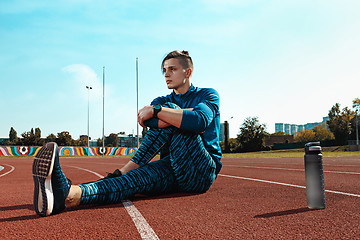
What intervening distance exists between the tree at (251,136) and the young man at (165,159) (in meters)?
68.8

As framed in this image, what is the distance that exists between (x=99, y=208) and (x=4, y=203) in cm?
136

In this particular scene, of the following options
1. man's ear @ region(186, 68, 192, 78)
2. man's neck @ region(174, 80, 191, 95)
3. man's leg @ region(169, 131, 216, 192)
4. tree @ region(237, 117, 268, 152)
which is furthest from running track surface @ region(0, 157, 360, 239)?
tree @ region(237, 117, 268, 152)

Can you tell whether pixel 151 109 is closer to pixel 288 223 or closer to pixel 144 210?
pixel 144 210

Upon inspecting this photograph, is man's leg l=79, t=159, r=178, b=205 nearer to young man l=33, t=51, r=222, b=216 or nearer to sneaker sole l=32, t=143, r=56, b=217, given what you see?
young man l=33, t=51, r=222, b=216

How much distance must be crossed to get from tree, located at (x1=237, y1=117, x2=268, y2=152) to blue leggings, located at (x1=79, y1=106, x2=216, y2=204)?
69.0m

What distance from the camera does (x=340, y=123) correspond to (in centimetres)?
7188

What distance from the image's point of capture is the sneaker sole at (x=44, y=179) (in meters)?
2.31

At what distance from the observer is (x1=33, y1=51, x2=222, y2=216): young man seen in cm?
240

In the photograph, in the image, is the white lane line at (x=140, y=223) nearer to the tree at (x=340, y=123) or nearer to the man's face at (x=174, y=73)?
the man's face at (x=174, y=73)

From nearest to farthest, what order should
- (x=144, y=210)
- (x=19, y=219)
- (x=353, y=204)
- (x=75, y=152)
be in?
(x=19, y=219), (x=144, y=210), (x=353, y=204), (x=75, y=152)

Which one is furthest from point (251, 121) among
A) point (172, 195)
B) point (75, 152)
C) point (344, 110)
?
point (172, 195)

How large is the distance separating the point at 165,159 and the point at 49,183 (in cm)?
140

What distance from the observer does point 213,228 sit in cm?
217

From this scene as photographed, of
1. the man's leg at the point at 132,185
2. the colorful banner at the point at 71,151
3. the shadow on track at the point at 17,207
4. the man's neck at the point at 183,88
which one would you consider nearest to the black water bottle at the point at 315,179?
the man's leg at the point at 132,185
